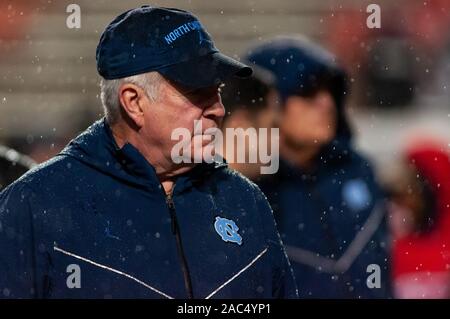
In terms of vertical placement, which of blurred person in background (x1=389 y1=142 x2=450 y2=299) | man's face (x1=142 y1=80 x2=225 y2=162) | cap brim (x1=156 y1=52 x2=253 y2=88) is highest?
cap brim (x1=156 y1=52 x2=253 y2=88)

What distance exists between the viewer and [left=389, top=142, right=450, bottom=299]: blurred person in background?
5.36 metres

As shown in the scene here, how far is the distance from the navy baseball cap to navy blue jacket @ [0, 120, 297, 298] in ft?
0.58

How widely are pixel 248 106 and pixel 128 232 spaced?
1690 mm

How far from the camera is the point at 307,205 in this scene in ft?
14.3

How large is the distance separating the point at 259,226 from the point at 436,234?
2660 millimetres

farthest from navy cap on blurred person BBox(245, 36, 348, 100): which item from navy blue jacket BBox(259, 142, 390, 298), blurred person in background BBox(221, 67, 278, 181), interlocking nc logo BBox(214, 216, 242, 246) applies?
interlocking nc logo BBox(214, 216, 242, 246)

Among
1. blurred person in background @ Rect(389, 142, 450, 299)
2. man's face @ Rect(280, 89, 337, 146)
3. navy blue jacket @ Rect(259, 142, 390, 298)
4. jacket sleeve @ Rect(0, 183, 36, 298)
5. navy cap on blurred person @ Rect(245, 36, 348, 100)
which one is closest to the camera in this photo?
jacket sleeve @ Rect(0, 183, 36, 298)

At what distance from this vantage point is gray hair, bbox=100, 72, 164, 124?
120 inches

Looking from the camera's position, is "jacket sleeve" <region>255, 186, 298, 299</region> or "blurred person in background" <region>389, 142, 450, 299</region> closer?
"jacket sleeve" <region>255, 186, 298, 299</region>

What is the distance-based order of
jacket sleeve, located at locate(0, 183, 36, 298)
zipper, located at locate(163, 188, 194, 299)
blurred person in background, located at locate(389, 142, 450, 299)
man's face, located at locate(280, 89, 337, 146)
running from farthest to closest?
1. blurred person in background, located at locate(389, 142, 450, 299)
2. man's face, located at locate(280, 89, 337, 146)
3. zipper, located at locate(163, 188, 194, 299)
4. jacket sleeve, located at locate(0, 183, 36, 298)

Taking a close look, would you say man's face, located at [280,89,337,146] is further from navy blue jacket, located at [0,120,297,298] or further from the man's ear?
the man's ear

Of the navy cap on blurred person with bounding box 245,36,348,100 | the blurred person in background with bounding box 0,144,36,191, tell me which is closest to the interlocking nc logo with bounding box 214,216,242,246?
the blurred person in background with bounding box 0,144,36,191

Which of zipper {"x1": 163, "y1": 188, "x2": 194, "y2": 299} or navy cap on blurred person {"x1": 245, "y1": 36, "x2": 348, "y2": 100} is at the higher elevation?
navy cap on blurred person {"x1": 245, "y1": 36, "x2": 348, "y2": 100}
